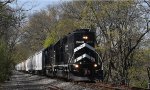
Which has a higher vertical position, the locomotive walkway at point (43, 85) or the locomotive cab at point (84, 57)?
the locomotive cab at point (84, 57)

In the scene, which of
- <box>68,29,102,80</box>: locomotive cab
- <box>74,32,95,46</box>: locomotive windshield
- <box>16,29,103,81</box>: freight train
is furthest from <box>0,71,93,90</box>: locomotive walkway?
<box>74,32,95,46</box>: locomotive windshield

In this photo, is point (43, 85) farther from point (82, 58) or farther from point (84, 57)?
point (84, 57)

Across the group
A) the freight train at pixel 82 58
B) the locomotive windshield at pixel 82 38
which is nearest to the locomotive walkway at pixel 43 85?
the freight train at pixel 82 58

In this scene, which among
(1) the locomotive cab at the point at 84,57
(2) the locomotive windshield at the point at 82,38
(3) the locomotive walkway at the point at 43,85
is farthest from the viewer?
(2) the locomotive windshield at the point at 82,38

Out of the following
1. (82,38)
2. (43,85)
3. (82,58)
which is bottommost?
(43,85)

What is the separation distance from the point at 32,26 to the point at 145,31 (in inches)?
1731

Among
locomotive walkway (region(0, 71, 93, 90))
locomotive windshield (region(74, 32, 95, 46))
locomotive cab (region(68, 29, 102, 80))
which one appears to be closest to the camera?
locomotive walkway (region(0, 71, 93, 90))

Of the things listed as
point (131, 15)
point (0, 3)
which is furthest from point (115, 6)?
point (0, 3)

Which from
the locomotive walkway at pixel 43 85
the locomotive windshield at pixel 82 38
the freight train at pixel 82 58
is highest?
the locomotive windshield at pixel 82 38

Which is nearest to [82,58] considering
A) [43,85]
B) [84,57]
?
[84,57]

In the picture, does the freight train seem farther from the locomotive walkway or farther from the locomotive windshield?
the locomotive walkway

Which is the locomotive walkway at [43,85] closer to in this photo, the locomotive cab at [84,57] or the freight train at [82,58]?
the freight train at [82,58]

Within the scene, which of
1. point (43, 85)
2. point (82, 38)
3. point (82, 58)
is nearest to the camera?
point (82, 58)

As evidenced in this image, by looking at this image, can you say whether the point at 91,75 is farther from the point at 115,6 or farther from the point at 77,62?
the point at 115,6
